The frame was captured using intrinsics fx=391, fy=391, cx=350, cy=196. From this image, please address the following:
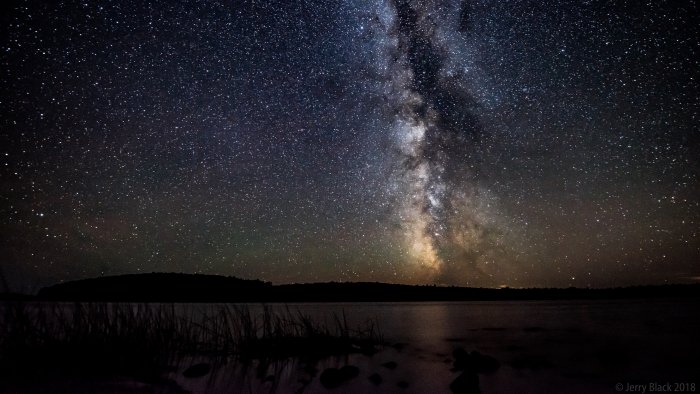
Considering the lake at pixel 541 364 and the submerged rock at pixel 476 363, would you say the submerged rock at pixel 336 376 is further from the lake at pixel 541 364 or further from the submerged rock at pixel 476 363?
the submerged rock at pixel 476 363

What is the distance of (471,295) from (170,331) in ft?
449

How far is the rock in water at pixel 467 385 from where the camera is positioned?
6512 mm

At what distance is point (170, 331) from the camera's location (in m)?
9.16

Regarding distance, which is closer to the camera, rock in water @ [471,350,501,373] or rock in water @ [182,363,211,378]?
rock in water @ [182,363,211,378]

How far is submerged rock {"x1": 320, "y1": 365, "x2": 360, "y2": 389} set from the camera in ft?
24.3

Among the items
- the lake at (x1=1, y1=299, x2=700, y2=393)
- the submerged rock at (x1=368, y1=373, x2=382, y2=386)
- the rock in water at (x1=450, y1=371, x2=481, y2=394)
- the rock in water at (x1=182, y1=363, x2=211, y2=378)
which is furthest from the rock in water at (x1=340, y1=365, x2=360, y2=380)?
the rock in water at (x1=182, y1=363, x2=211, y2=378)

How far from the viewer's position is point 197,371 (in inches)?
313

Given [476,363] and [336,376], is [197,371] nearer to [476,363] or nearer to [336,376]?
[336,376]
